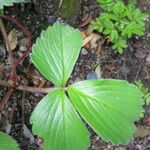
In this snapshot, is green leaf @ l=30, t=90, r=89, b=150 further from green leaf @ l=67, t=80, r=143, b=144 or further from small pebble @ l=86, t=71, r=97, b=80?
small pebble @ l=86, t=71, r=97, b=80

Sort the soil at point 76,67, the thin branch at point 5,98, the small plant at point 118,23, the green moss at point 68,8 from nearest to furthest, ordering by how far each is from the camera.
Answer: the thin branch at point 5,98 → the soil at point 76,67 → the green moss at point 68,8 → the small plant at point 118,23

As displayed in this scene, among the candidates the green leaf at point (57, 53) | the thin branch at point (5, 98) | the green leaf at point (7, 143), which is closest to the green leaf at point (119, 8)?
the green leaf at point (57, 53)

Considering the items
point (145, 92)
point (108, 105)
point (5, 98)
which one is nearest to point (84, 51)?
point (145, 92)

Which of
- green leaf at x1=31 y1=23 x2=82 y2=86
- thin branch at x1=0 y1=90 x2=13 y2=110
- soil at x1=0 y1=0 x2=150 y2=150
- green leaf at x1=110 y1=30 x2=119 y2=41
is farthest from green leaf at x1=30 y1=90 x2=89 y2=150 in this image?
green leaf at x1=110 y1=30 x2=119 y2=41

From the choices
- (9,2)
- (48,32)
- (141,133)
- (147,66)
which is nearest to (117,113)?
(48,32)

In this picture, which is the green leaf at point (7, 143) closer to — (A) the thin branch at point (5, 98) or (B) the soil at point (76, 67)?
(A) the thin branch at point (5, 98)

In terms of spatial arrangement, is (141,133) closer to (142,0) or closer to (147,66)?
(147,66)

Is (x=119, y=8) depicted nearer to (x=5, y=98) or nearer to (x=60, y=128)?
(x=5, y=98)
